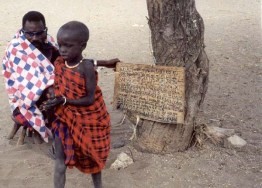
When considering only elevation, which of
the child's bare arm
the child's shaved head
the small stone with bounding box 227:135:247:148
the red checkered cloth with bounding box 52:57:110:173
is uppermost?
the child's shaved head

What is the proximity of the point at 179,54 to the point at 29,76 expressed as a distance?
1.41 m

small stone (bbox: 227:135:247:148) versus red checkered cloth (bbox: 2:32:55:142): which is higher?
red checkered cloth (bbox: 2:32:55:142)

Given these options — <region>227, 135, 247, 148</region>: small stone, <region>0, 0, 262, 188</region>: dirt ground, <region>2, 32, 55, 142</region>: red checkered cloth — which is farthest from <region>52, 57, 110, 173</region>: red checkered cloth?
<region>227, 135, 247, 148</region>: small stone

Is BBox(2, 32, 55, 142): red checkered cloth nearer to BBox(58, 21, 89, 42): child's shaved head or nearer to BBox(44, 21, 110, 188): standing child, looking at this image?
BBox(44, 21, 110, 188): standing child

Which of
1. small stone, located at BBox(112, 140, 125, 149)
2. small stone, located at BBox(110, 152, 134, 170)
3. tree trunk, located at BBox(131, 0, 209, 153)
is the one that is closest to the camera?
tree trunk, located at BBox(131, 0, 209, 153)

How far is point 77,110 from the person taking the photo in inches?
118

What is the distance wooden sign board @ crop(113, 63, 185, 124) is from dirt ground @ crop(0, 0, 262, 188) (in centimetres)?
40

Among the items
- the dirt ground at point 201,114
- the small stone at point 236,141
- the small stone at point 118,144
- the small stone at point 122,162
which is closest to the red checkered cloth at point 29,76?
the dirt ground at point 201,114

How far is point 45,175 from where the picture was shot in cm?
367

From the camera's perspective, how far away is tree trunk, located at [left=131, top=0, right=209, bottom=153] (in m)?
3.46

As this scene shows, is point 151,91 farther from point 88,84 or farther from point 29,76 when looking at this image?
point 29,76

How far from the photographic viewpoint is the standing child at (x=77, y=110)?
286cm

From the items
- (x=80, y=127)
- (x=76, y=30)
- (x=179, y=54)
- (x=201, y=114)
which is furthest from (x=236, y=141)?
(x=76, y=30)

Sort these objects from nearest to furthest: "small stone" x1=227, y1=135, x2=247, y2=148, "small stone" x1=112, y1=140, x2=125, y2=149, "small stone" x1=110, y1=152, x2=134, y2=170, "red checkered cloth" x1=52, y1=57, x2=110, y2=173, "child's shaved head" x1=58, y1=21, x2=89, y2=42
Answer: "child's shaved head" x1=58, y1=21, x2=89, y2=42, "red checkered cloth" x1=52, y1=57, x2=110, y2=173, "small stone" x1=110, y1=152, x2=134, y2=170, "small stone" x1=227, y1=135, x2=247, y2=148, "small stone" x1=112, y1=140, x2=125, y2=149
